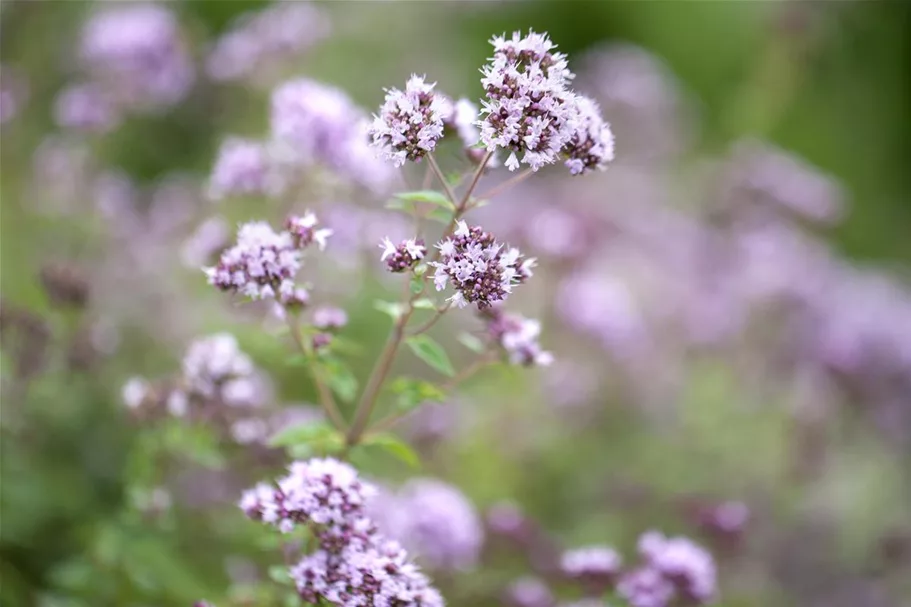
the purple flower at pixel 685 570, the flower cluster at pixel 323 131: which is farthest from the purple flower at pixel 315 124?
the purple flower at pixel 685 570

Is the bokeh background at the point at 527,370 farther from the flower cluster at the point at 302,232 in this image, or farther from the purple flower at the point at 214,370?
the flower cluster at the point at 302,232

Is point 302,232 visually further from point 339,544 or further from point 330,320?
point 339,544

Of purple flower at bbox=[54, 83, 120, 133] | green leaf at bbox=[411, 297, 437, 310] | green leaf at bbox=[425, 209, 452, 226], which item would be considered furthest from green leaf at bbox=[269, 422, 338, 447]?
purple flower at bbox=[54, 83, 120, 133]

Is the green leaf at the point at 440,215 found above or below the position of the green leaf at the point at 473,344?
above

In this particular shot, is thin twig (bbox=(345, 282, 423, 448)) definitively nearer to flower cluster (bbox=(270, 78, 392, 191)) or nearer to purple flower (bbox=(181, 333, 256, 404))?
purple flower (bbox=(181, 333, 256, 404))

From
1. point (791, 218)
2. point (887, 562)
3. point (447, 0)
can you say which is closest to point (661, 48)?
point (447, 0)

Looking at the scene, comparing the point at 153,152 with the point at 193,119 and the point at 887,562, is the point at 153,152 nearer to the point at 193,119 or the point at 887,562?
the point at 193,119
